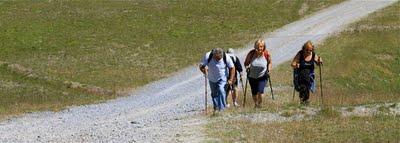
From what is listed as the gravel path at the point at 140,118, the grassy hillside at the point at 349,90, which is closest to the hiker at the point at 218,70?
the gravel path at the point at 140,118

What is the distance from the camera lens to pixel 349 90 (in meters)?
33.8

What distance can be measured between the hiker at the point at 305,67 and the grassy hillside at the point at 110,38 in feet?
37.6

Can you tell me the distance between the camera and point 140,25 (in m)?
53.2

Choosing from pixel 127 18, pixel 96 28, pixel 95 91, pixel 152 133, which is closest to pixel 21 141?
pixel 152 133

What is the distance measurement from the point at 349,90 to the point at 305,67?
45.2ft

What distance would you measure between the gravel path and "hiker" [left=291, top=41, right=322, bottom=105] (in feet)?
9.83

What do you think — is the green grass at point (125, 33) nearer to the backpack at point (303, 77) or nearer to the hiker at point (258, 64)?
the hiker at point (258, 64)

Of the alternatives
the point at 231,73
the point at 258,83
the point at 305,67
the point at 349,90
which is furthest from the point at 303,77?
the point at 349,90

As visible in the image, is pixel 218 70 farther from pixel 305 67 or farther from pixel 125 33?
pixel 125 33

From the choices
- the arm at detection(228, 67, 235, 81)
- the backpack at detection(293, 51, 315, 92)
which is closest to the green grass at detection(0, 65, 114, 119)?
the arm at detection(228, 67, 235, 81)

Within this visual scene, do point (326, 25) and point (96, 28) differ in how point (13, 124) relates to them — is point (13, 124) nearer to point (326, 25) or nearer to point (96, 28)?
point (96, 28)

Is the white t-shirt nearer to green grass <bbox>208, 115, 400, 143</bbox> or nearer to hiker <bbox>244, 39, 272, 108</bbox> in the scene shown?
hiker <bbox>244, 39, 272, 108</bbox>

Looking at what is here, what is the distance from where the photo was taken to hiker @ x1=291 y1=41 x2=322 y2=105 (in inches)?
805

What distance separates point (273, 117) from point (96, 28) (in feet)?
114
